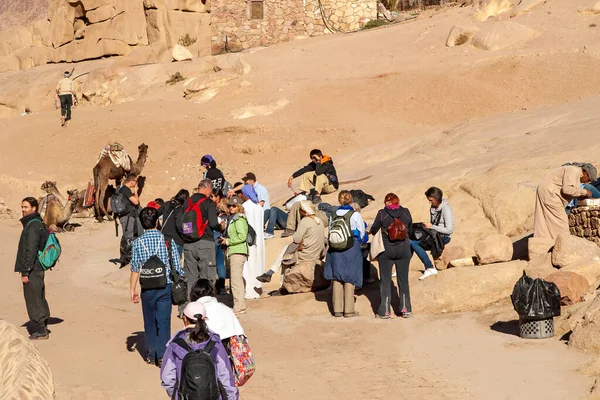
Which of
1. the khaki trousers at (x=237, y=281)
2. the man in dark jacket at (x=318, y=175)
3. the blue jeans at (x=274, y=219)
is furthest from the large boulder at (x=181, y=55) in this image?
the khaki trousers at (x=237, y=281)

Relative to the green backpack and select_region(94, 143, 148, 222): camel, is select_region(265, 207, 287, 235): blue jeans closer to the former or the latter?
the green backpack

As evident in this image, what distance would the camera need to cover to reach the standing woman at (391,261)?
12617mm

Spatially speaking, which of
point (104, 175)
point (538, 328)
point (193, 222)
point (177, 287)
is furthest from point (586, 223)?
point (104, 175)

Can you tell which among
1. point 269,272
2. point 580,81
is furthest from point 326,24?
point 269,272

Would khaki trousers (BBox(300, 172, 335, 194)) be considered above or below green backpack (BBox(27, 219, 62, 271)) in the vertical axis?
above

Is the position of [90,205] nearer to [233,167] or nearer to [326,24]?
[233,167]

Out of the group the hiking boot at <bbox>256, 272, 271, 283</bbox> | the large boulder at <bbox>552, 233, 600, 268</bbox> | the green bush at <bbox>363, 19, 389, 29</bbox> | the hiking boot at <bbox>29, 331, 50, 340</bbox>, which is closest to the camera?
the hiking boot at <bbox>29, 331, 50, 340</bbox>

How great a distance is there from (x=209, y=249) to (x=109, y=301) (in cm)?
289

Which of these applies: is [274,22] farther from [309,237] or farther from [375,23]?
[309,237]

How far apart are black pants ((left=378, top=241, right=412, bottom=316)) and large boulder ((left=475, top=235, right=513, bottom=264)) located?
103cm

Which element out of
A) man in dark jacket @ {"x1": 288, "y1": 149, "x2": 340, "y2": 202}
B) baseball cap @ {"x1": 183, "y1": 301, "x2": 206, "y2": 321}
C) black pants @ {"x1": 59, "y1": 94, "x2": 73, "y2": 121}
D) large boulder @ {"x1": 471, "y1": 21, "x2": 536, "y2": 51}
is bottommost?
baseball cap @ {"x1": 183, "y1": 301, "x2": 206, "y2": 321}

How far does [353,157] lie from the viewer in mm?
22547

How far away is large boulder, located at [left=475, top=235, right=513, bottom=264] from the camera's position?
13.2 metres

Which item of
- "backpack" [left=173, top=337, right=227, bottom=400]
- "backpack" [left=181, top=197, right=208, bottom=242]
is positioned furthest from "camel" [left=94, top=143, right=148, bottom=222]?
"backpack" [left=173, top=337, right=227, bottom=400]
